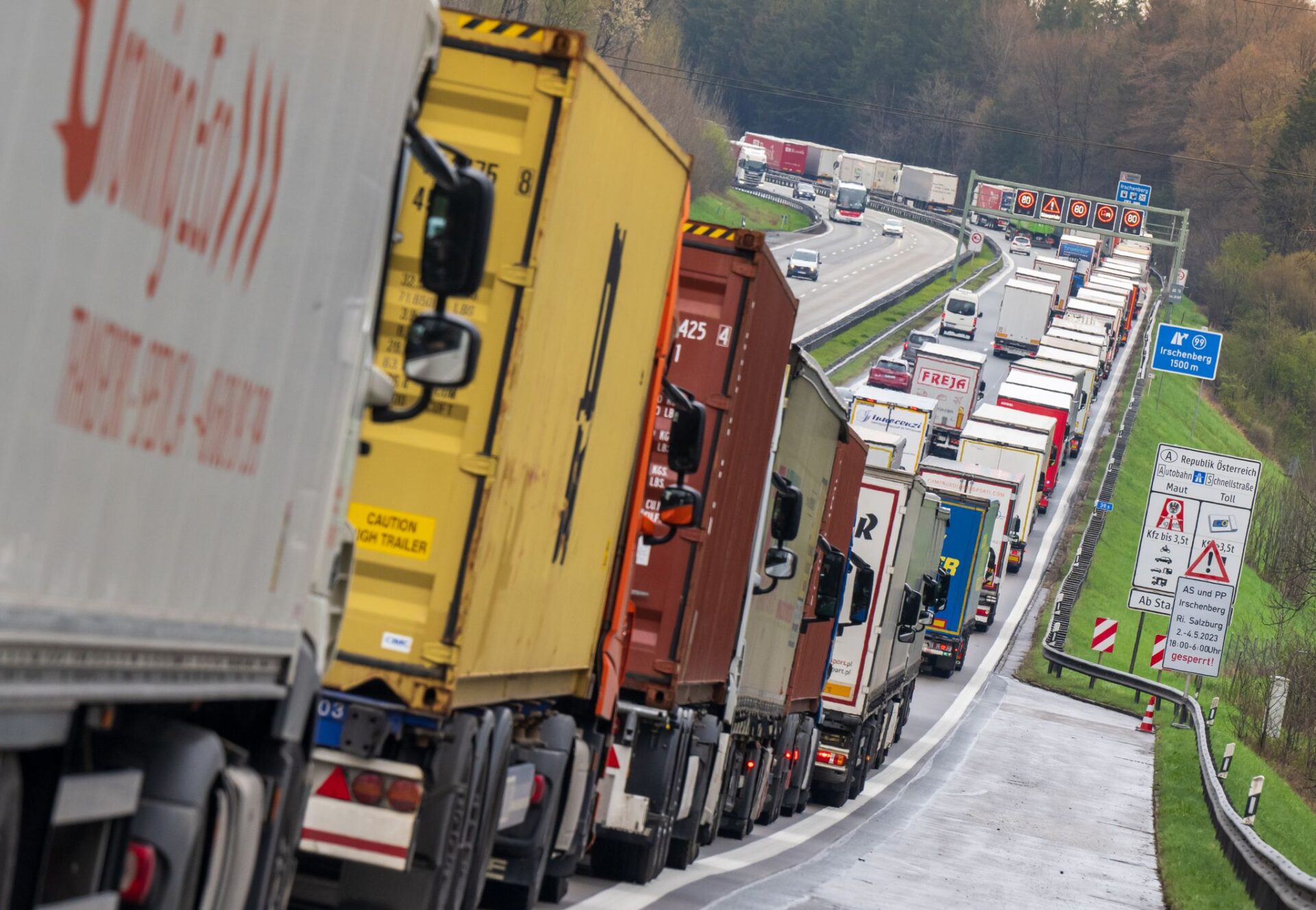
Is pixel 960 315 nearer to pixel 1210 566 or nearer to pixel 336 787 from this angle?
pixel 1210 566


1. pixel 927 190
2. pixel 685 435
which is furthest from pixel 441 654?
pixel 927 190

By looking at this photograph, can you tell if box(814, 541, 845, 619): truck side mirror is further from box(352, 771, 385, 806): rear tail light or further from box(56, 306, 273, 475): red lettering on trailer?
box(56, 306, 273, 475): red lettering on trailer

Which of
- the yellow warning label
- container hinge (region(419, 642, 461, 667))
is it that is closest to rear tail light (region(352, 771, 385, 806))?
container hinge (region(419, 642, 461, 667))

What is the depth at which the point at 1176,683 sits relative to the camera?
163ft

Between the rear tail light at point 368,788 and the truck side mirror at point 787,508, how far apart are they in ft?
26.5

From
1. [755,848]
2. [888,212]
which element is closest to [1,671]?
[755,848]

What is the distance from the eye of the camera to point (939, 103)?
185 meters

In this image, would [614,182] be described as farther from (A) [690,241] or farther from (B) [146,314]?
(B) [146,314]

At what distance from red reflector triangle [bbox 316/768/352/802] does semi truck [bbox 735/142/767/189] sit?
129482mm

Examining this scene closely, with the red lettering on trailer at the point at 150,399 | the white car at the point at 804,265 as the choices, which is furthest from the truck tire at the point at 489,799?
the white car at the point at 804,265

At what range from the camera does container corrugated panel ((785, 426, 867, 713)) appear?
2009 cm

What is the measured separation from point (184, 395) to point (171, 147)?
2.02 ft

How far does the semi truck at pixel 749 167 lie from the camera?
137500 millimetres

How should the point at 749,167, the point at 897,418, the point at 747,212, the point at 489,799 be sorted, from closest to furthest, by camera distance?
the point at 489,799 < the point at 897,418 < the point at 747,212 < the point at 749,167
